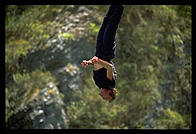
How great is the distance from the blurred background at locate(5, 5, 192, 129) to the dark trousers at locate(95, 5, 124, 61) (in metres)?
4.15

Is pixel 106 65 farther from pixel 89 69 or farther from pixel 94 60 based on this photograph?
pixel 89 69

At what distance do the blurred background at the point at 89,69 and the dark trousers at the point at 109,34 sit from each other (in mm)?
4146

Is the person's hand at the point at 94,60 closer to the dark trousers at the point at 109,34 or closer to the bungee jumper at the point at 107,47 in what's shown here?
the bungee jumper at the point at 107,47

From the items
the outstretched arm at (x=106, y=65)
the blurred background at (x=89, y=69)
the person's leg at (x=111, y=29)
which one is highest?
the person's leg at (x=111, y=29)

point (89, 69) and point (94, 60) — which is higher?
point (94, 60)

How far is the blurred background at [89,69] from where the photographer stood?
7.27 metres

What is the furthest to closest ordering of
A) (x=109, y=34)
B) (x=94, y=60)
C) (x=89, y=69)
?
(x=89, y=69) < (x=109, y=34) < (x=94, y=60)

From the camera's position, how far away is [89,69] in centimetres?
788

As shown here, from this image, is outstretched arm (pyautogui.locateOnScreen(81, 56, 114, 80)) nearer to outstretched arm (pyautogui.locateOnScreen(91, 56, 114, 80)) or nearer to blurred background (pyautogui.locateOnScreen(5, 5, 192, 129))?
outstretched arm (pyautogui.locateOnScreen(91, 56, 114, 80))

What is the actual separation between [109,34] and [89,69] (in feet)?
15.9

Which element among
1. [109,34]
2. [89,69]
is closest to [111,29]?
[109,34]

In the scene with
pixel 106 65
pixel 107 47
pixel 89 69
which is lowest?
pixel 89 69

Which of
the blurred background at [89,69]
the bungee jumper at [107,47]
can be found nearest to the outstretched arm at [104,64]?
the bungee jumper at [107,47]
